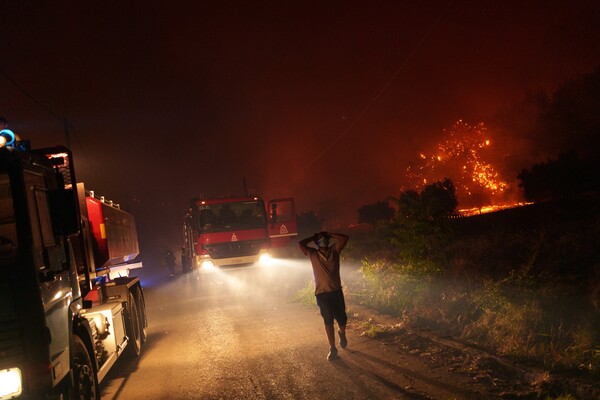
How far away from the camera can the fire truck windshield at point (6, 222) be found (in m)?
→ 4.19

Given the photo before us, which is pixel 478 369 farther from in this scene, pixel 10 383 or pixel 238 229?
pixel 238 229

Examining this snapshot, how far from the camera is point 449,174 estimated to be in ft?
144

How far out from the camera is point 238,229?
19.0 metres

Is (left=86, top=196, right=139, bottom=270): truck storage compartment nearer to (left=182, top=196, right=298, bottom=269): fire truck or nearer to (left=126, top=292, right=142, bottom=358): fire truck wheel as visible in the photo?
(left=126, top=292, right=142, bottom=358): fire truck wheel

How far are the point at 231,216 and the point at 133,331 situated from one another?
10.2m

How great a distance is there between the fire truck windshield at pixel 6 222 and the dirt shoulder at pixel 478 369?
4.63 m

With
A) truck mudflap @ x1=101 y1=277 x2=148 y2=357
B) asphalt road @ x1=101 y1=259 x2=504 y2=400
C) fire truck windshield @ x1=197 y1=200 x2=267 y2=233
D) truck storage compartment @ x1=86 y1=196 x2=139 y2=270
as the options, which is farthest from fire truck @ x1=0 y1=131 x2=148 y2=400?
fire truck windshield @ x1=197 y1=200 x2=267 y2=233

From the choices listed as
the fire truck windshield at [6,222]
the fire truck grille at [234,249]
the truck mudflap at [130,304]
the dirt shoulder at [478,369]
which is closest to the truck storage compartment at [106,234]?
the truck mudflap at [130,304]

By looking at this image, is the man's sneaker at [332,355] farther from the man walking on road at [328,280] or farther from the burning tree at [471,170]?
the burning tree at [471,170]

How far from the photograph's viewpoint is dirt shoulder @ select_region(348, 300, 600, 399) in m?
5.30

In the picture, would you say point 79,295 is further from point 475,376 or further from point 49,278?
point 475,376

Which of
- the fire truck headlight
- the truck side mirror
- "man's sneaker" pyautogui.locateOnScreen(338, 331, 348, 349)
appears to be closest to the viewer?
the fire truck headlight

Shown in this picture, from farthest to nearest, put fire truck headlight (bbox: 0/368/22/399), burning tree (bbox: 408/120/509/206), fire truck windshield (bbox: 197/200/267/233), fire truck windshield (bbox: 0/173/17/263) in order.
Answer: burning tree (bbox: 408/120/509/206), fire truck windshield (bbox: 197/200/267/233), fire truck windshield (bbox: 0/173/17/263), fire truck headlight (bbox: 0/368/22/399)

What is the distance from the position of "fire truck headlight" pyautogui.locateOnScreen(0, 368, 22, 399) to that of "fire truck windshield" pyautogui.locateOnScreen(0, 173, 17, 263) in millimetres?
858
